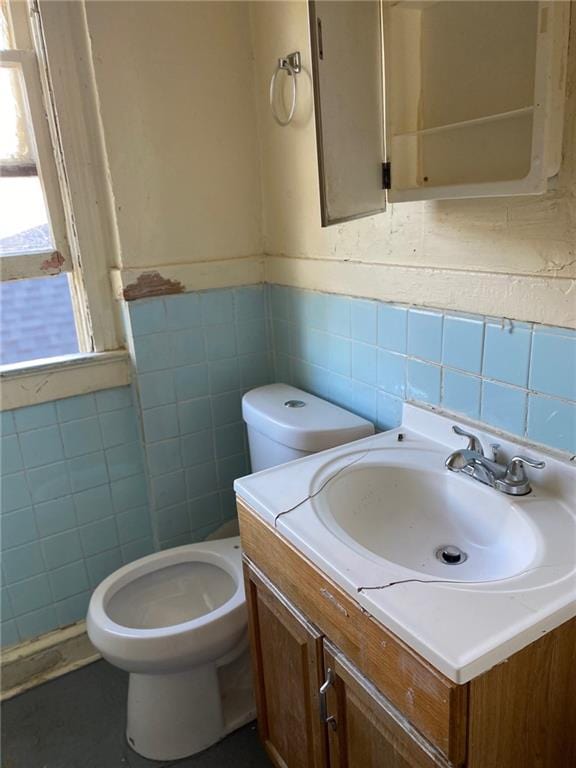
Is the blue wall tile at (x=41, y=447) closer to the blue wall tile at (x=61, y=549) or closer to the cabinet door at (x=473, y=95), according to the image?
the blue wall tile at (x=61, y=549)

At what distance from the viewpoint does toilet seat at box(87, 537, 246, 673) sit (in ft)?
4.38

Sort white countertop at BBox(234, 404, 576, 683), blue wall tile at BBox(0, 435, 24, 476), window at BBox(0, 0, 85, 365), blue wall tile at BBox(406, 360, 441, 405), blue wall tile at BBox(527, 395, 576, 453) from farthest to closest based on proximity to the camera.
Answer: blue wall tile at BBox(0, 435, 24, 476)
window at BBox(0, 0, 85, 365)
blue wall tile at BBox(406, 360, 441, 405)
blue wall tile at BBox(527, 395, 576, 453)
white countertop at BBox(234, 404, 576, 683)

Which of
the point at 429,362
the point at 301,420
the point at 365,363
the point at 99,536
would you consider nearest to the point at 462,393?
the point at 429,362

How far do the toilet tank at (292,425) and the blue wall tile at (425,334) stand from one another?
0.84 ft

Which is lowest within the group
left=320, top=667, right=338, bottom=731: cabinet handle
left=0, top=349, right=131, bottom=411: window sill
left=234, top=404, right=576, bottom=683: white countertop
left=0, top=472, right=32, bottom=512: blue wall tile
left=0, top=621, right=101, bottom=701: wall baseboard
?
left=0, top=621, right=101, bottom=701: wall baseboard

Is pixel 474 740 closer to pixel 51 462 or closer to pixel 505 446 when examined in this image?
pixel 505 446

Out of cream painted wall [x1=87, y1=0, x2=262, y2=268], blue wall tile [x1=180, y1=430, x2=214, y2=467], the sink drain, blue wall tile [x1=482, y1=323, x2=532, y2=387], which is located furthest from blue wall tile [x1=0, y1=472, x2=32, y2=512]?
blue wall tile [x1=482, y1=323, x2=532, y2=387]

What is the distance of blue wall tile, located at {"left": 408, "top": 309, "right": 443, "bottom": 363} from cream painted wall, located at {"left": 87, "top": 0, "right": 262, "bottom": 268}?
0.73 m

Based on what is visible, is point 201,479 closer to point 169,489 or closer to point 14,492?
point 169,489

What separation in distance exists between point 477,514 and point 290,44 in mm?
1281

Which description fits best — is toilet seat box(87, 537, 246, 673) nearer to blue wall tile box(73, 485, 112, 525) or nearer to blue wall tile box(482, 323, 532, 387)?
blue wall tile box(73, 485, 112, 525)

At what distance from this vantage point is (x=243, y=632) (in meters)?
1.43

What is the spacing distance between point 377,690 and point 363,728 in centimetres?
11

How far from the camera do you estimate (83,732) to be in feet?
5.27
